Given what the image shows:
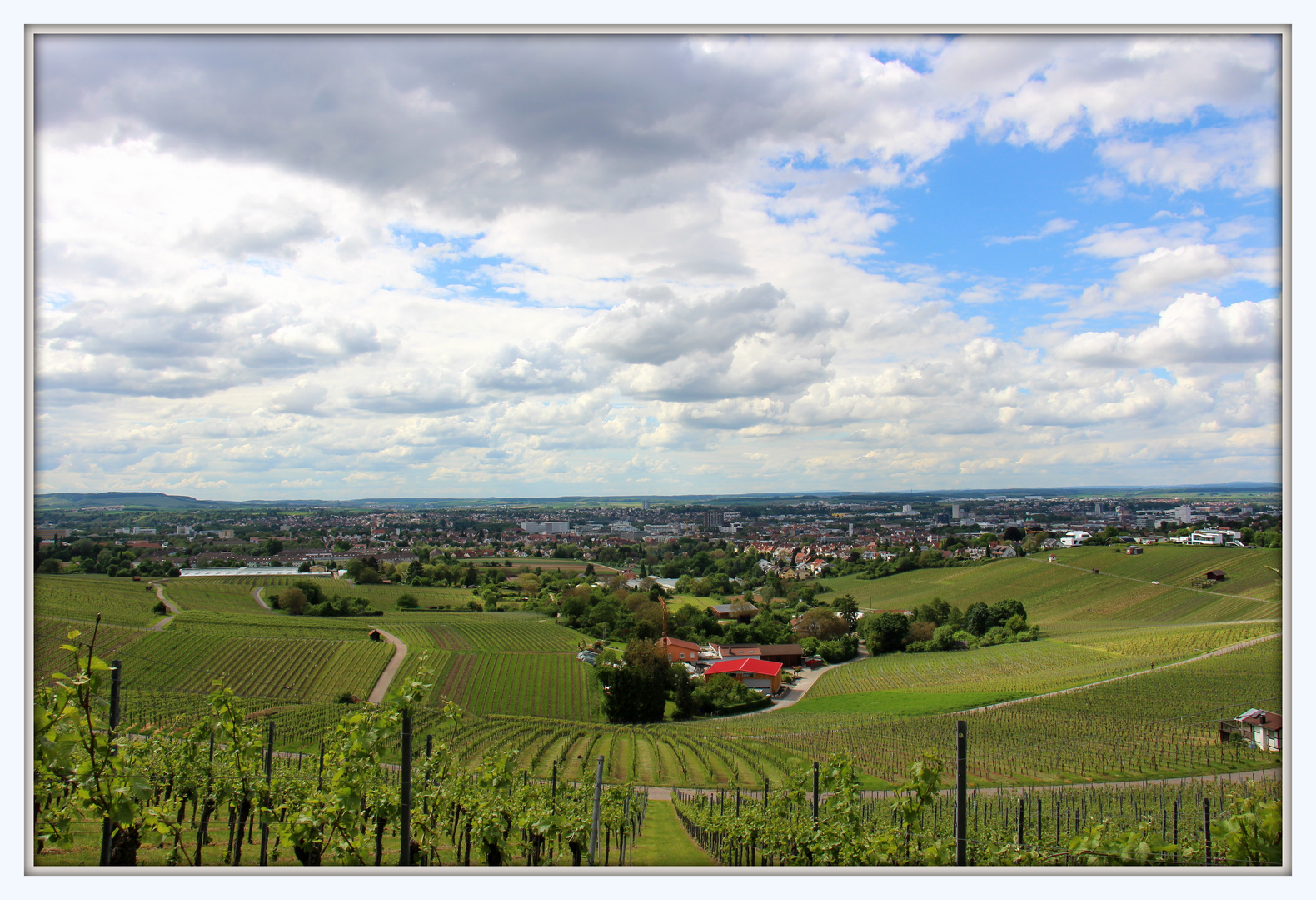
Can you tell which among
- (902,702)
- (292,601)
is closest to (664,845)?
(902,702)

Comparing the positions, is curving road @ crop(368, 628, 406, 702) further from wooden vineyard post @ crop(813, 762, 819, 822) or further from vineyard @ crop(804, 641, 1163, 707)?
vineyard @ crop(804, 641, 1163, 707)

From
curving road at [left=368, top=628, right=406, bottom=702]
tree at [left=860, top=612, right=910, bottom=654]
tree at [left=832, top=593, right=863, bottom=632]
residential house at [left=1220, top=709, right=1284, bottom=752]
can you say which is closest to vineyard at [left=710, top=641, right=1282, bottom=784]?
residential house at [left=1220, top=709, right=1284, bottom=752]

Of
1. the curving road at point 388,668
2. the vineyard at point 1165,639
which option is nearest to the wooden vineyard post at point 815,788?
the curving road at point 388,668

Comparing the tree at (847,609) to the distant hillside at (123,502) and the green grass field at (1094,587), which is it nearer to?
the green grass field at (1094,587)

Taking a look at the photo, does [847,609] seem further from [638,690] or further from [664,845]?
[664,845]

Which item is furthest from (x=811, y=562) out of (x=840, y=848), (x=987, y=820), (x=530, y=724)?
(x=840, y=848)

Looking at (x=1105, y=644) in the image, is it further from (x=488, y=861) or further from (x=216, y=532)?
(x=216, y=532)
